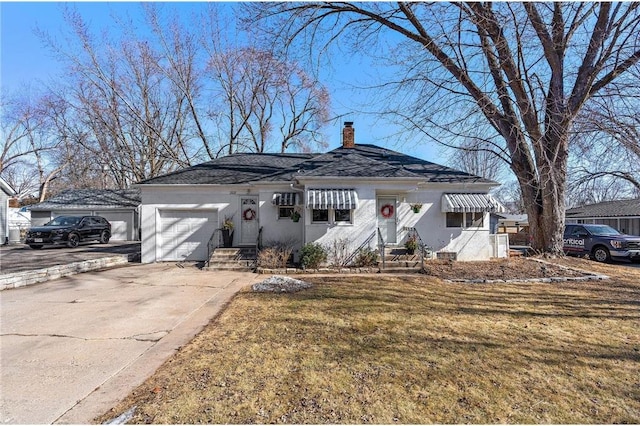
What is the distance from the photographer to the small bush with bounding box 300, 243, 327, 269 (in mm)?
11000

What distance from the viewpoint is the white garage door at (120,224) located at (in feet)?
73.8

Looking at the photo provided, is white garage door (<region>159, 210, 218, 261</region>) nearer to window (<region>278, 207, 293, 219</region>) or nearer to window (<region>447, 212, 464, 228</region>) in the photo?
window (<region>278, 207, 293, 219</region>)

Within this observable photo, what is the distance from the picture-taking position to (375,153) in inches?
611

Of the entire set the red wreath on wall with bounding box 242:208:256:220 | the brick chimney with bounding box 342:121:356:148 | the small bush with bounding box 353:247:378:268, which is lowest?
the small bush with bounding box 353:247:378:268

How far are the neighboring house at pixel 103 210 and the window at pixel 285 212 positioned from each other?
48.1ft

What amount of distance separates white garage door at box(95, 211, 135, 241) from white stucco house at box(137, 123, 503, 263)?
11.5 meters

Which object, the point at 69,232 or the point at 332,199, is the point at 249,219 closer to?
the point at 332,199

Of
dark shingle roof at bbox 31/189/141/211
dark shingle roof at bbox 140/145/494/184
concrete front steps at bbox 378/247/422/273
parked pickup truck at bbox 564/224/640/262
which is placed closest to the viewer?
concrete front steps at bbox 378/247/422/273

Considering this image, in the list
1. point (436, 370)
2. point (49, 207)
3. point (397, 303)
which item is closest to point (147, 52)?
point (49, 207)

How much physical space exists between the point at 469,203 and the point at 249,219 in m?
9.36

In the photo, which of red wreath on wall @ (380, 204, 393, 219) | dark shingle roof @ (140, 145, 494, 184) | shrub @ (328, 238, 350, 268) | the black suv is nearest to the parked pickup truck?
dark shingle roof @ (140, 145, 494, 184)

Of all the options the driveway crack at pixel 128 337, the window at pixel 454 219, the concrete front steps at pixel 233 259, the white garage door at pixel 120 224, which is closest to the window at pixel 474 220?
the window at pixel 454 219

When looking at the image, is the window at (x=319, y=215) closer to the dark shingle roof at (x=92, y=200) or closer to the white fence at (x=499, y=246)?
the white fence at (x=499, y=246)

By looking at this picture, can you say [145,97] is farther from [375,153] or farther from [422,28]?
[422,28]
